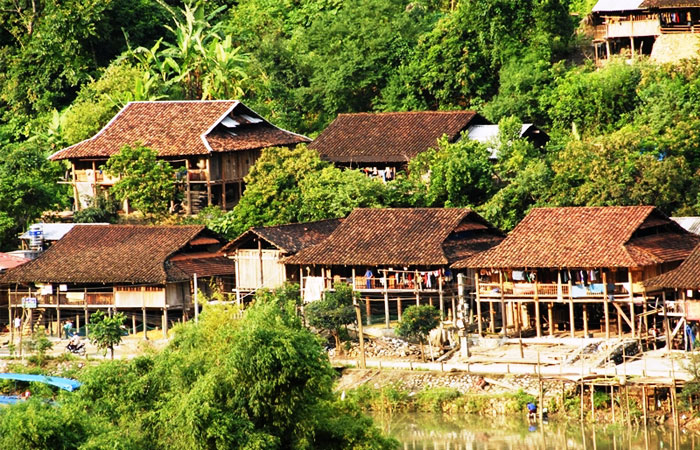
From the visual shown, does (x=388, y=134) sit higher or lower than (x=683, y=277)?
higher

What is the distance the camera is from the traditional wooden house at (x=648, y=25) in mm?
58875

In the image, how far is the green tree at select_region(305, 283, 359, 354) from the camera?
46.6 metres

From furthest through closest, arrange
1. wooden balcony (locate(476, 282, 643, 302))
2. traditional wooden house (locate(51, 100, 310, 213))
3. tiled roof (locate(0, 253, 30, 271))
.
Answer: traditional wooden house (locate(51, 100, 310, 213))
tiled roof (locate(0, 253, 30, 271))
wooden balcony (locate(476, 282, 643, 302))

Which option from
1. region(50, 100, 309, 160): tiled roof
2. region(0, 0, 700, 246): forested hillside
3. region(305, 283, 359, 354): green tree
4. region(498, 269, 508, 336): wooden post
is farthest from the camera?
region(50, 100, 309, 160): tiled roof

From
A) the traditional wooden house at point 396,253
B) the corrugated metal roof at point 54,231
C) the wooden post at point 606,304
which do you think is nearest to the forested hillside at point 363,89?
the corrugated metal roof at point 54,231

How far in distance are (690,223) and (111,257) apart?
659 inches

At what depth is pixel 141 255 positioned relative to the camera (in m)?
51.7

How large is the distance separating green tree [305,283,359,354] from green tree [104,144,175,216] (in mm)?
11439

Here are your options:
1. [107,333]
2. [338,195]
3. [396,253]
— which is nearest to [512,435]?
[396,253]

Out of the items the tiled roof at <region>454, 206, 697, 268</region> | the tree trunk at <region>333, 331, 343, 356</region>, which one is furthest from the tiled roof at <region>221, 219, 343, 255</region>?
the tiled roof at <region>454, 206, 697, 268</region>

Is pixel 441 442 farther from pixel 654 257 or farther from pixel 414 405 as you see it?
pixel 654 257

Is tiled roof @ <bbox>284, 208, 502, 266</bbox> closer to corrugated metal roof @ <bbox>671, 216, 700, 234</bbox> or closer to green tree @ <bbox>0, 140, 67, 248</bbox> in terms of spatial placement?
corrugated metal roof @ <bbox>671, 216, 700, 234</bbox>

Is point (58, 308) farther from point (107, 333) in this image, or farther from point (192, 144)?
point (192, 144)

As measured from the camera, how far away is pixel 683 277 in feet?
142
